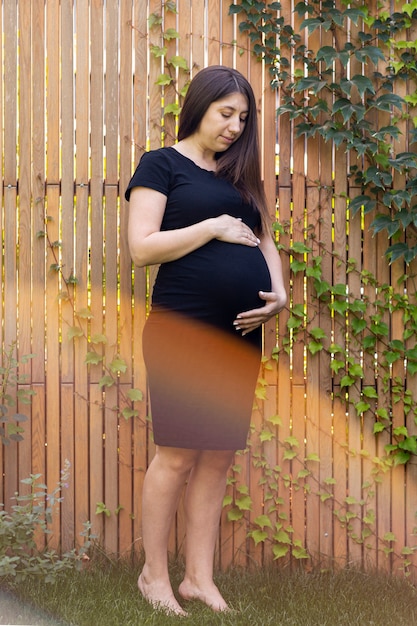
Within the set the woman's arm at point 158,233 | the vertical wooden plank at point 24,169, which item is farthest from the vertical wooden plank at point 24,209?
the woman's arm at point 158,233

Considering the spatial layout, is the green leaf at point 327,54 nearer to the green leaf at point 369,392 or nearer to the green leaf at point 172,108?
the green leaf at point 172,108

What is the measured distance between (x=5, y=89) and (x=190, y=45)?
773 mm

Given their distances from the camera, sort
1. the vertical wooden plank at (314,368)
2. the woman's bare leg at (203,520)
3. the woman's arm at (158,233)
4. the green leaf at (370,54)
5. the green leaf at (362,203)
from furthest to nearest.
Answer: the vertical wooden plank at (314,368) → the green leaf at (362,203) → the green leaf at (370,54) → the woman's bare leg at (203,520) → the woman's arm at (158,233)

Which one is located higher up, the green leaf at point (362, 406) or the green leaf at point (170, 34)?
the green leaf at point (170, 34)

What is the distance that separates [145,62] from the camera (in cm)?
345

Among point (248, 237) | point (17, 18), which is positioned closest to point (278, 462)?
point (248, 237)

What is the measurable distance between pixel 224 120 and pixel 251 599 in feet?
5.70

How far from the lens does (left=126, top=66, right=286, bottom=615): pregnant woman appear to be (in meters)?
2.82

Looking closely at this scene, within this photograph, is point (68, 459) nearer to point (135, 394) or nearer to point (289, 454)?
point (135, 394)

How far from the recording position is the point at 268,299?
115 inches

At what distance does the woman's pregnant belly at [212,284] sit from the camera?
2.82 m

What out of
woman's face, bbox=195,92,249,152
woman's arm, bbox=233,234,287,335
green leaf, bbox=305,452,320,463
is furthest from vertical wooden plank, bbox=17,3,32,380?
green leaf, bbox=305,452,320,463

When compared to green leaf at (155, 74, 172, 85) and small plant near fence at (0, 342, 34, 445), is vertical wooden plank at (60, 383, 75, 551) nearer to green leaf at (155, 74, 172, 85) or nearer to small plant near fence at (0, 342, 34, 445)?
small plant near fence at (0, 342, 34, 445)

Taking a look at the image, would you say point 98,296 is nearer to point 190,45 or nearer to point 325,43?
point 190,45
